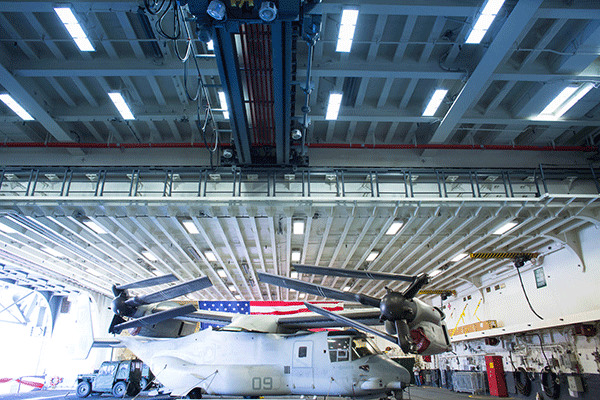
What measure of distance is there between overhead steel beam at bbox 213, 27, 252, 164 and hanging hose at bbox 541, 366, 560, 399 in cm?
1487

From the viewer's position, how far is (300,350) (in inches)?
352

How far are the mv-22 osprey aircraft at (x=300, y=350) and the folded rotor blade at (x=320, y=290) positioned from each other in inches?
0.9

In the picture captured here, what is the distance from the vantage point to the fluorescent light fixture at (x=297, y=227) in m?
11.9

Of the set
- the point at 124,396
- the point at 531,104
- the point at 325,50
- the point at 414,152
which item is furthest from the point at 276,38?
the point at 124,396

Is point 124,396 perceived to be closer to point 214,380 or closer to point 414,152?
point 214,380

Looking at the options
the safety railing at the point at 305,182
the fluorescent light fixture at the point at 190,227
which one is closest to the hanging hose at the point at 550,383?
the safety railing at the point at 305,182

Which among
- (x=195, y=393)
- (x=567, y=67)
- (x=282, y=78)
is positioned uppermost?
(x=567, y=67)

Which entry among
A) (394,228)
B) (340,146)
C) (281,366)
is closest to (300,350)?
(281,366)

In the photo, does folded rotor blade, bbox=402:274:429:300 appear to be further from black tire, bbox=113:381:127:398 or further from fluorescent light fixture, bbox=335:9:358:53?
black tire, bbox=113:381:127:398

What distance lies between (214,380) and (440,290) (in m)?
16.6

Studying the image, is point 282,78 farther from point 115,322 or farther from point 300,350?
point 115,322

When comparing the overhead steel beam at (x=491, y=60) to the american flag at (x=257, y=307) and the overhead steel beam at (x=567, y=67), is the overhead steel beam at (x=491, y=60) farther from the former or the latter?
the american flag at (x=257, y=307)

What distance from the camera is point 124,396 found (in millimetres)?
15711

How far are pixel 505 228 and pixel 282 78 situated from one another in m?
10.1
